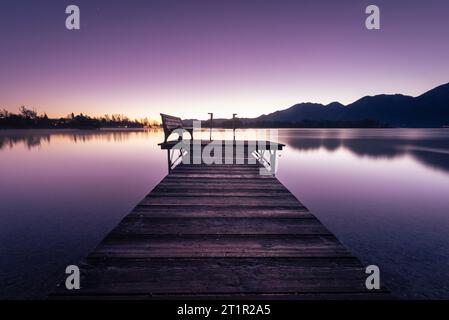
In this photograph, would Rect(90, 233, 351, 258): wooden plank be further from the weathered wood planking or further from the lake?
the lake

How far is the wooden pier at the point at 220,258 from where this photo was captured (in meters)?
2.38

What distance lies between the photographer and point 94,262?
2.81 m

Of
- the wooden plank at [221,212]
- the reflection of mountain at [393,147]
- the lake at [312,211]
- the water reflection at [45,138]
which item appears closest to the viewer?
the wooden plank at [221,212]

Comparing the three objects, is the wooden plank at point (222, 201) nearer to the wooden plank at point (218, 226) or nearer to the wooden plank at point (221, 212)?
the wooden plank at point (221, 212)

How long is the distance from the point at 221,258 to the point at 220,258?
0.04 ft

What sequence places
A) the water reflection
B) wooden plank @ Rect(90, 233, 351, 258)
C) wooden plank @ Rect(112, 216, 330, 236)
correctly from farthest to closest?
1. the water reflection
2. wooden plank @ Rect(112, 216, 330, 236)
3. wooden plank @ Rect(90, 233, 351, 258)

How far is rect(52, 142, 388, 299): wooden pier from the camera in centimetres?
238

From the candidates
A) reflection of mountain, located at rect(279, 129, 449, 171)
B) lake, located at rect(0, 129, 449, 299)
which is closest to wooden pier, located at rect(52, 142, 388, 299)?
lake, located at rect(0, 129, 449, 299)

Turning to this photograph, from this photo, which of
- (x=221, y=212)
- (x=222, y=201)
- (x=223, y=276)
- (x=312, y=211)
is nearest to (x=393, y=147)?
(x=312, y=211)

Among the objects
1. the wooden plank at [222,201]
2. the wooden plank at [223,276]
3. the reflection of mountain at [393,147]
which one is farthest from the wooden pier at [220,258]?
the reflection of mountain at [393,147]

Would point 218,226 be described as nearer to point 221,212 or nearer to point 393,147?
point 221,212
